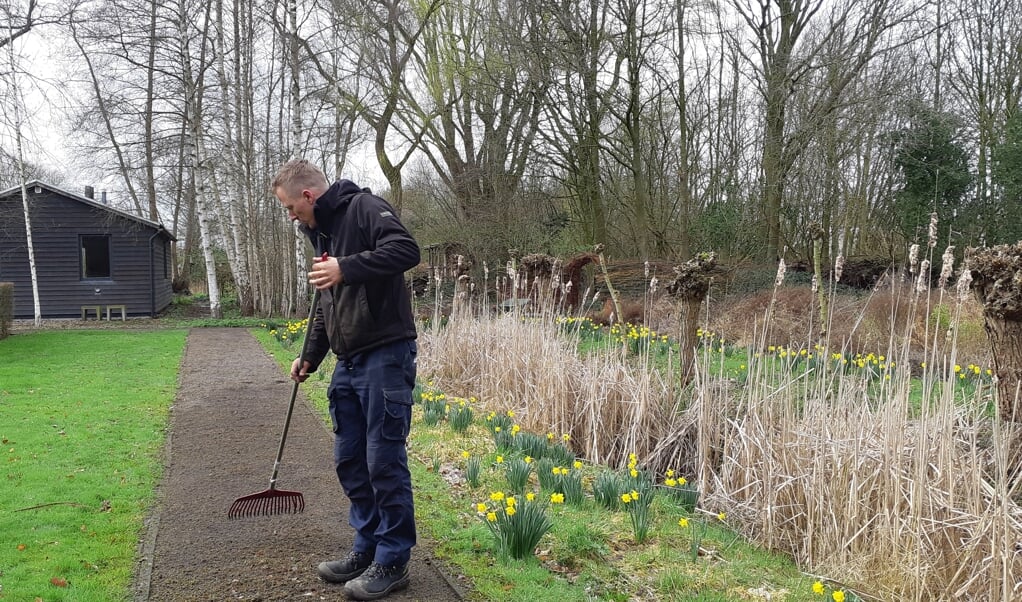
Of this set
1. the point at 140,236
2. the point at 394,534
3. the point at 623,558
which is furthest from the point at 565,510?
the point at 140,236

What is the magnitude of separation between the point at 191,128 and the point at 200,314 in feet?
20.3

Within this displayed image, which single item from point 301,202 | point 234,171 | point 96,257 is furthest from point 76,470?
point 96,257

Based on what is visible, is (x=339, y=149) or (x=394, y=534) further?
(x=339, y=149)

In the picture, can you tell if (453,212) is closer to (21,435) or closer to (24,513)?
(21,435)

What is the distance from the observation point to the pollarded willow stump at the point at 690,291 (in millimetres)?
6125

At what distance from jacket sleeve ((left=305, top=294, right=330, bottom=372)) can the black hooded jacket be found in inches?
11.0

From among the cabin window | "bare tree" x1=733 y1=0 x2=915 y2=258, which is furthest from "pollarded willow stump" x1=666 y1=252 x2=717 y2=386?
the cabin window

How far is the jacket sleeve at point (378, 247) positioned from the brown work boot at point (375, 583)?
4.02 feet

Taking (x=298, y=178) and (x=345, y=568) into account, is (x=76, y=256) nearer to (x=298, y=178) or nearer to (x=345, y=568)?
(x=298, y=178)

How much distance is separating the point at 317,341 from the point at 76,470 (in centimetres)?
275

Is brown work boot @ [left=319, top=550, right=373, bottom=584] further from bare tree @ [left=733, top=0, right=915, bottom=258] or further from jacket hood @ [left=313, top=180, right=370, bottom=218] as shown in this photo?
bare tree @ [left=733, top=0, right=915, bottom=258]

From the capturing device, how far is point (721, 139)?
1820 cm

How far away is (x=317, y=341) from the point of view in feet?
11.4

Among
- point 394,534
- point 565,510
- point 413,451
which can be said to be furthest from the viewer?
point 413,451
